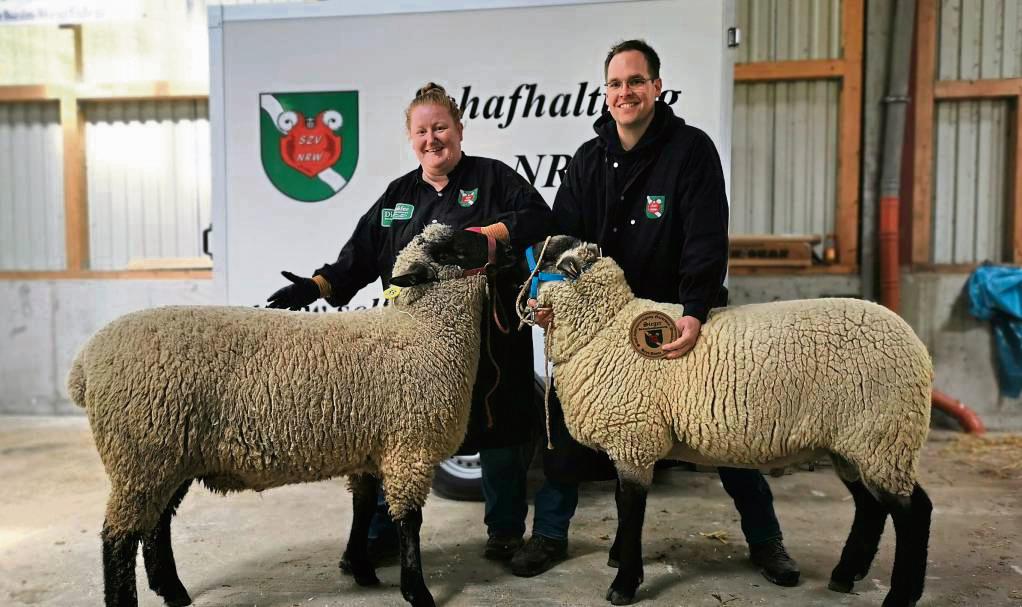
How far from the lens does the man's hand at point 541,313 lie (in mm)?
2920

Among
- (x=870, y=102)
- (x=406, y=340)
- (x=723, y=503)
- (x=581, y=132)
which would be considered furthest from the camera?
(x=870, y=102)

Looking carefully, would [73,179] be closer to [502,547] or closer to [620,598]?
[502,547]

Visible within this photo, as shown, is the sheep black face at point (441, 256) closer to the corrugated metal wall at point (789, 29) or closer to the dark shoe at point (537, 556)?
the dark shoe at point (537, 556)

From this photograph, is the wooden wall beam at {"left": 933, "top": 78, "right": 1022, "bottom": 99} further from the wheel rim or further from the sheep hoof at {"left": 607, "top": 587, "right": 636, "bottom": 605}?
the sheep hoof at {"left": 607, "top": 587, "right": 636, "bottom": 605}

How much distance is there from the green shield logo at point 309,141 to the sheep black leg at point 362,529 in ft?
6.49

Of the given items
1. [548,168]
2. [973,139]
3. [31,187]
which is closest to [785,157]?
[973,139]

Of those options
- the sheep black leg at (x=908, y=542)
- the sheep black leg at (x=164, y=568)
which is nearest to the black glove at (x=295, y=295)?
the sheep black leg at (x=164, y=568)

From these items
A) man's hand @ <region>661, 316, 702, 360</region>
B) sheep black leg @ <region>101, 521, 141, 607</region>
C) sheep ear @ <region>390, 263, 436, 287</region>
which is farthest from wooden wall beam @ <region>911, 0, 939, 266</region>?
sheep black leg @ <region>101, 521, 141, 607</region>

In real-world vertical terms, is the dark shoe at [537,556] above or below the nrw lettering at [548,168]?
below

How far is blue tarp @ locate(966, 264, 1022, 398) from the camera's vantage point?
623 centimetres

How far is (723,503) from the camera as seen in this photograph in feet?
14.4

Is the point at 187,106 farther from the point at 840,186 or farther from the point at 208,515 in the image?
the point at 840,186

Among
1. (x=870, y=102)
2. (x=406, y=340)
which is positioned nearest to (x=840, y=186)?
(x=870, y=102)

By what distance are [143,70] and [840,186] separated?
7.51m
